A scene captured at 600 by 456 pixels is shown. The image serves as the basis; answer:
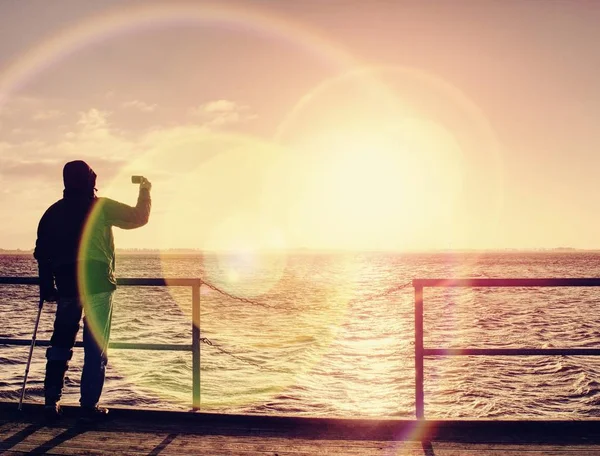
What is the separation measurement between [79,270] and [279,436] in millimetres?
2317

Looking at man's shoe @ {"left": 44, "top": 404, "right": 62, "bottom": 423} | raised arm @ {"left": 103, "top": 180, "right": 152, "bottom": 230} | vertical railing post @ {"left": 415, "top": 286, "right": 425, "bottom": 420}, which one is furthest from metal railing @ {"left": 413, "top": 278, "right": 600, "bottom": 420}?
man's shoe @ {"left": 44, "top": 404, "right": 62, "bottom": 423}

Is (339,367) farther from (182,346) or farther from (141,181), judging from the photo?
(141,181)

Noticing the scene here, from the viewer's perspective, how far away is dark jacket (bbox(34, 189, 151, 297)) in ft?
15.6

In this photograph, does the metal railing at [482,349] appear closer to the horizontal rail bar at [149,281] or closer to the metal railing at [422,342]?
the metal railing at [422,342]

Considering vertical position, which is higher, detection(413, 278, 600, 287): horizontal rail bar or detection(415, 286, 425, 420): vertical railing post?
detection(413, 278, 600, 287): horizontal rail bar

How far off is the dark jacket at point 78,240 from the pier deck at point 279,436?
122 centimetres

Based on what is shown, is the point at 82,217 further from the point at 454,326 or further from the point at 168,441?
the point at 454,326

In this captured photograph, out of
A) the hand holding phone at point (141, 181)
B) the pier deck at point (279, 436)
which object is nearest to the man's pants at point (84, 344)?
the pier deck at point (279, 436)

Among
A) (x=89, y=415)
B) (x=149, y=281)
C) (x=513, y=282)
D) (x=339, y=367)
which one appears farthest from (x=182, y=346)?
(x=339, y=367)

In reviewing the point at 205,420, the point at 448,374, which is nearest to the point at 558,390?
the point at 448,374

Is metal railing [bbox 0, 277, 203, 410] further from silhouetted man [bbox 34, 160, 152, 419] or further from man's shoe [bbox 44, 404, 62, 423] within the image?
man's shoe [bbox 44, 404, 62, 423]

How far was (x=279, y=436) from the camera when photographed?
446cm

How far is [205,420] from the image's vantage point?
16.1 feet

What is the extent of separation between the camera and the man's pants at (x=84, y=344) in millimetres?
4758
